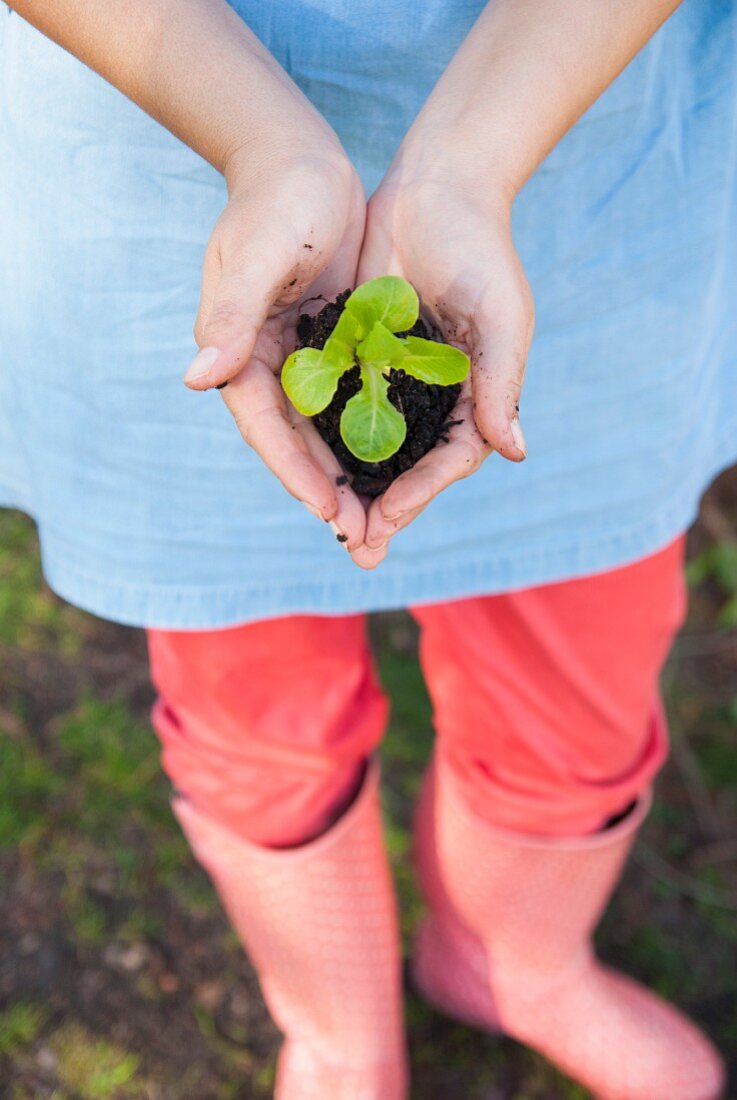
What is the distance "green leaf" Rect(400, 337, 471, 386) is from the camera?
118 centimetres

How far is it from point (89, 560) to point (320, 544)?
34 centimetres

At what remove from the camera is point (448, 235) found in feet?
3.84

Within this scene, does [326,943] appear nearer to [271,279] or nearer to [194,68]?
[271,279]

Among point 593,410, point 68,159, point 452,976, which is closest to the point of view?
point 68,159

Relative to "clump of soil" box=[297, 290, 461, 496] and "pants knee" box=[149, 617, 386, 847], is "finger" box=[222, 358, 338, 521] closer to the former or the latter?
"clump of soil" box=[297, 290, 461, 496]

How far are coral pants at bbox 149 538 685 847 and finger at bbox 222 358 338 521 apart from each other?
0.47m

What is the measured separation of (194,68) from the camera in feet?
3.80

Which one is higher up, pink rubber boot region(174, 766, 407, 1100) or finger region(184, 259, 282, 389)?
finger region(184, 259, 282, 389)

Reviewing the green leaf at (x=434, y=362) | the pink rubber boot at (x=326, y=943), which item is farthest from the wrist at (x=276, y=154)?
the pink rubber boot at (x=326, y=943)

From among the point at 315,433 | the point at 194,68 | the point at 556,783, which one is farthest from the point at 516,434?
the point at 556,783

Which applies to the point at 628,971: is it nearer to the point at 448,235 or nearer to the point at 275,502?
the point at 275,502

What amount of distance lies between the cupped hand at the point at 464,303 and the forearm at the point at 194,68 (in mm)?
137

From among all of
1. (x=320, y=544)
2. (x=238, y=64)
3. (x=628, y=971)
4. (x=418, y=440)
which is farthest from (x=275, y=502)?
(x=628, y=971)

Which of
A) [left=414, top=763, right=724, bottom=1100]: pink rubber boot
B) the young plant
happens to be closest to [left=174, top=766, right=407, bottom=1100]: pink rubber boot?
[left=414, top=763, right=724, bottom=1100]: pink rubber boot
